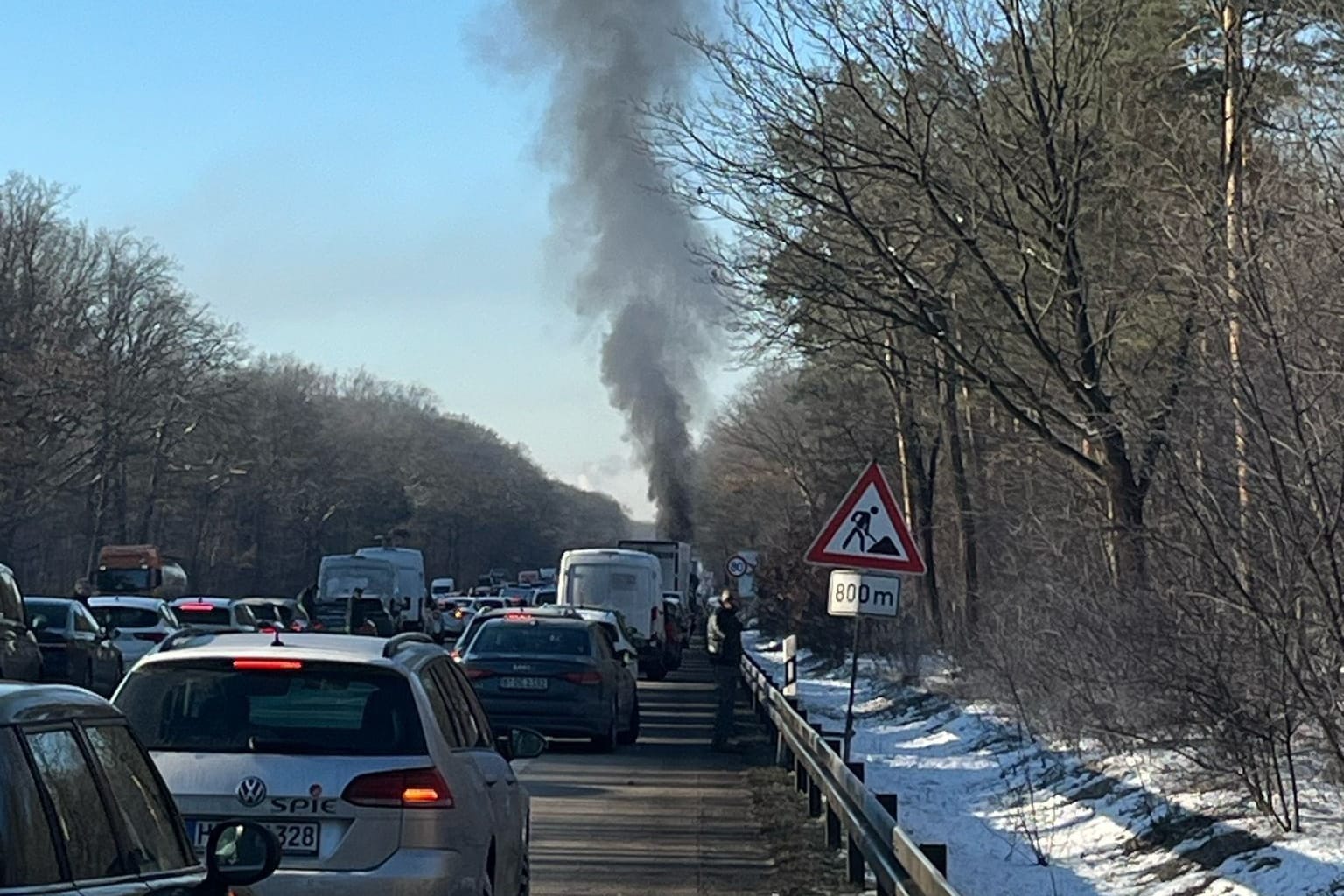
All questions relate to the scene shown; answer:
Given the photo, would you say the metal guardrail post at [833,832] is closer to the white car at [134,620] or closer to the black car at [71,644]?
the black car at [71,644]

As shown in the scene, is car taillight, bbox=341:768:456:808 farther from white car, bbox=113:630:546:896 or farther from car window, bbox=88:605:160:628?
car window, bbox=88:605:160:628

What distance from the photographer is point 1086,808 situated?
13750 millimetres

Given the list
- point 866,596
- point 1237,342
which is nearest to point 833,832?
point 866,596

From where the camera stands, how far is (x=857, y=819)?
11.1 meters

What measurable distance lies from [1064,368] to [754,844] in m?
7.50

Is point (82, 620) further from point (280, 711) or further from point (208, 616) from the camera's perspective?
point (280, 711)

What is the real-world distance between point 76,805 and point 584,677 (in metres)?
17.0

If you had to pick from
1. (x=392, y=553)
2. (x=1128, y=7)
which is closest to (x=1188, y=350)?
(x=1128, y=7)

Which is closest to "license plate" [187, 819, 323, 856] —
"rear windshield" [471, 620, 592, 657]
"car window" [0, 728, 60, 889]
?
"car window" [0, 728, 60, 889]

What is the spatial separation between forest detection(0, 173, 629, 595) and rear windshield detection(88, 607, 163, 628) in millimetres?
30835

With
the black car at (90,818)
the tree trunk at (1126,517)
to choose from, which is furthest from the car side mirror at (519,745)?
the tree trunk at (1126,517)

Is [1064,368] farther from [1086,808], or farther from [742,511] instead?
[742,511]

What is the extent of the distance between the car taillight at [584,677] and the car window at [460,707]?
11688mm

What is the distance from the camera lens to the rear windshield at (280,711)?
7.84m
